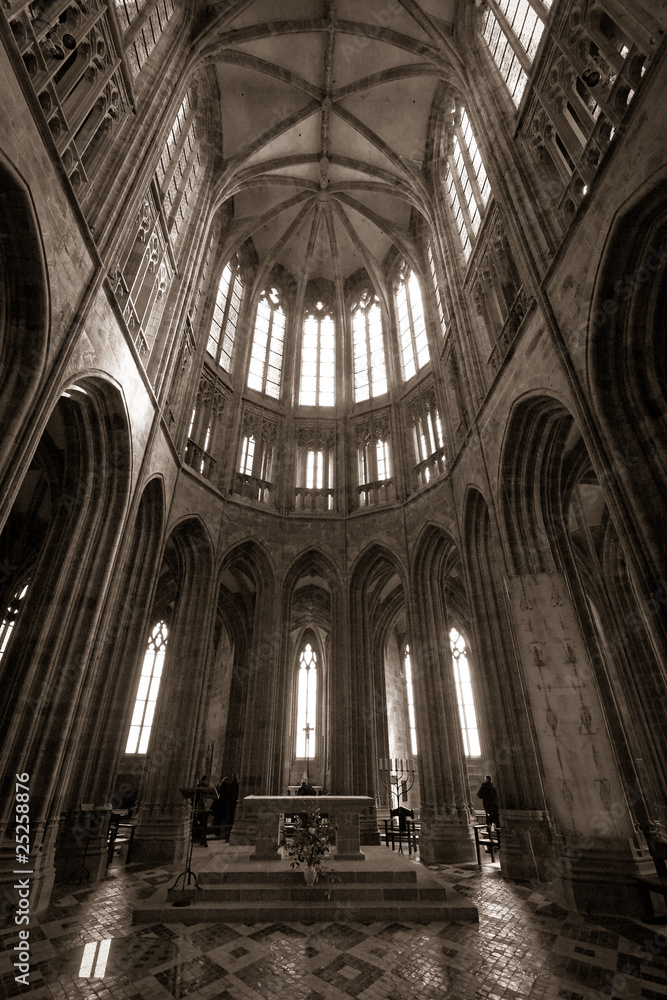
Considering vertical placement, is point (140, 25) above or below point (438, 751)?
above

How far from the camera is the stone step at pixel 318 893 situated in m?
6.46

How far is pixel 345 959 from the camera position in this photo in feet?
15.8

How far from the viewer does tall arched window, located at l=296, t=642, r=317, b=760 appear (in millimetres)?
21188

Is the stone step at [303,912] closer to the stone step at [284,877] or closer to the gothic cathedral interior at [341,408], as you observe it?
the stone step at [284,877]

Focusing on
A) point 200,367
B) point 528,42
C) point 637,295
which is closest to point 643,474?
point 637,295

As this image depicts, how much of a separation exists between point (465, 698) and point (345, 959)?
16.9 meters

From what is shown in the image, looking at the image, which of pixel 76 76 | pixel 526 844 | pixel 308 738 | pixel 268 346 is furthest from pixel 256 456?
pixel 526 844

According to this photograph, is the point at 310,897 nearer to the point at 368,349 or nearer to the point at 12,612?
the point at 12,612

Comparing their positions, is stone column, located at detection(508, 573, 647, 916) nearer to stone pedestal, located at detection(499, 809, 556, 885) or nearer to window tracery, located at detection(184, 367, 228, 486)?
stone pedestal, located at detection(499, 809, 556, 885)

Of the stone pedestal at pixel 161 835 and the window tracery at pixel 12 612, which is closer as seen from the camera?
the stone pedestal at pixel 161 835

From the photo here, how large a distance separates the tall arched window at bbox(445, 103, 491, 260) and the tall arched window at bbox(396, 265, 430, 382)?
3342 mm

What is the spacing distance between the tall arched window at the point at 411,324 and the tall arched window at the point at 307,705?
13.7 metres

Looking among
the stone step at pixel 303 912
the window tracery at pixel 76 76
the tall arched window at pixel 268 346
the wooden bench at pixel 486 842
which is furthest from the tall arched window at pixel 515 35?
the wooden bench at pixel 486 842

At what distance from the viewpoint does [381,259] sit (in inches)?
809
